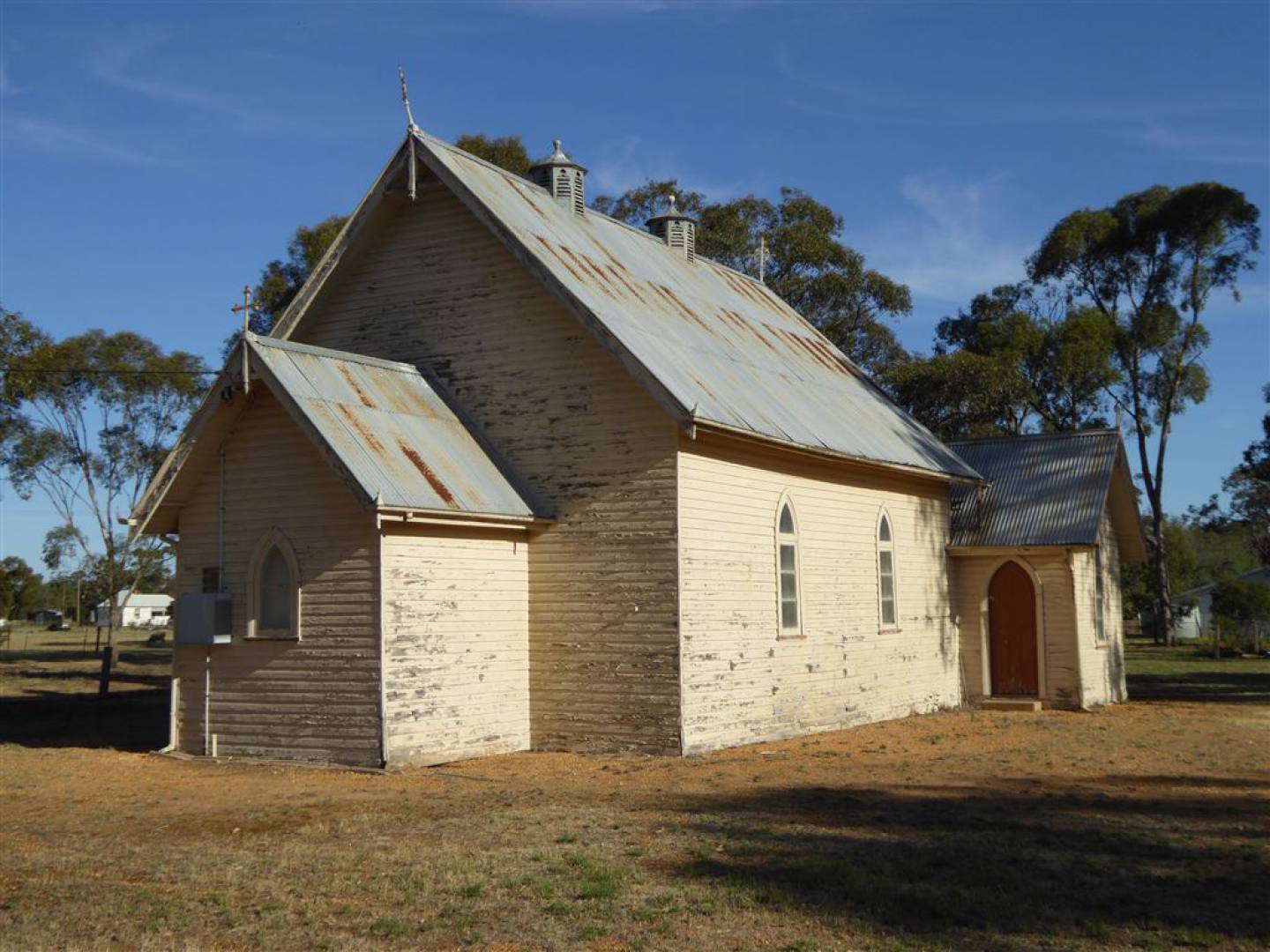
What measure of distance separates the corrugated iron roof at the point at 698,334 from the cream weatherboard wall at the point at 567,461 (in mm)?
563

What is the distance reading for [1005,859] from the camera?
11203 mm

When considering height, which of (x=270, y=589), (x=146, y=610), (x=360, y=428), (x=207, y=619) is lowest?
(x=207, y=619)

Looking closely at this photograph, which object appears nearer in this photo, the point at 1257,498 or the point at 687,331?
the point at 687,331

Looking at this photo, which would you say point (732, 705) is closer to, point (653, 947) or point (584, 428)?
point (584, 428)

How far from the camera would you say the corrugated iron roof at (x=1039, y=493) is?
26984 mm

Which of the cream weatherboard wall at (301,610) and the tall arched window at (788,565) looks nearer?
the cream weatherboard wall at (301,610)

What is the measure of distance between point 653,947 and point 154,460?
153ft

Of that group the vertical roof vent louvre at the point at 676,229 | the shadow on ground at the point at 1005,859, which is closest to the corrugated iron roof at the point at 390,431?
the shadow on ground at the point at 1005,859

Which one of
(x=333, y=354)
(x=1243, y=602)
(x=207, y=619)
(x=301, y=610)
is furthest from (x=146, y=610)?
(x=301, y=610)

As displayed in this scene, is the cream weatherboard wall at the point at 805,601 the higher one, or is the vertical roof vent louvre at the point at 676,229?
the vertical roof vent louvre at the point at 676,229

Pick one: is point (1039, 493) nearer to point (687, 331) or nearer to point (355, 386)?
point (687, 331)

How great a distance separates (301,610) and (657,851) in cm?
786

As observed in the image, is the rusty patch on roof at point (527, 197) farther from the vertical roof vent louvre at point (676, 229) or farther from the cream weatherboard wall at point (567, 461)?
the vertical roof vent louvre at point (676, 229)

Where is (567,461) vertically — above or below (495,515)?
above
